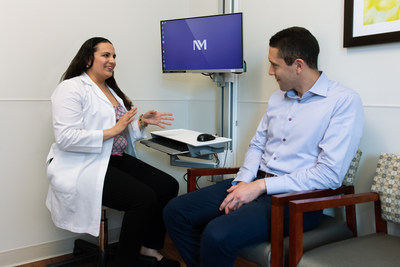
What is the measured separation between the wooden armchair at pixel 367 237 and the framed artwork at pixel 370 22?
1.78ft

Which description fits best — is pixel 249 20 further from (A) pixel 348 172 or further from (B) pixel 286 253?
(B) pixel 286 253

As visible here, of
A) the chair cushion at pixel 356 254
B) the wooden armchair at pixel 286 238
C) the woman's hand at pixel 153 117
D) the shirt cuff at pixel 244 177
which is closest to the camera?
the chair cushion at pixel 356 254

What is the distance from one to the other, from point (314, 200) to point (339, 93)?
0.53 meters

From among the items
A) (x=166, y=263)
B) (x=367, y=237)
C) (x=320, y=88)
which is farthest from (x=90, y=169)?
(x=367, y=237)

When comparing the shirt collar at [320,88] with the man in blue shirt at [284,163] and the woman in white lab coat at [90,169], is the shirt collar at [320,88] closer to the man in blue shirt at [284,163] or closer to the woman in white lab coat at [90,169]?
the man in blue shirt at [284,163]

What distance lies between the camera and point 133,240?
186 cm

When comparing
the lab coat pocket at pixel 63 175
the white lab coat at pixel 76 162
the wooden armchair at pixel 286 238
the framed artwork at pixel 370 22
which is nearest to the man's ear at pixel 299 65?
the framed artwork at pixel 370 22

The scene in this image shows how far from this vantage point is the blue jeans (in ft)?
4.52

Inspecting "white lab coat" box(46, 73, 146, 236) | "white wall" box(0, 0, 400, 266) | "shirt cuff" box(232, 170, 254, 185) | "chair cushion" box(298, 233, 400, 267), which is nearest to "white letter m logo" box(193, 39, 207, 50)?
"white wall" box(0, 0, 400, 266)

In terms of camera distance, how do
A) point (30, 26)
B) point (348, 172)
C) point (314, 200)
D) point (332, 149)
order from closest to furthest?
point (314, 200) → point (332, 149) → point (348, 172) → point (30, 26)

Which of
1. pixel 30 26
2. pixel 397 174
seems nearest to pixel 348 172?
pixel 397 174

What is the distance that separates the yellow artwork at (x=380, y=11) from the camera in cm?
154

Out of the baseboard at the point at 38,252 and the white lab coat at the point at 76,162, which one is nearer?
the white lab coat at the point at 76,162

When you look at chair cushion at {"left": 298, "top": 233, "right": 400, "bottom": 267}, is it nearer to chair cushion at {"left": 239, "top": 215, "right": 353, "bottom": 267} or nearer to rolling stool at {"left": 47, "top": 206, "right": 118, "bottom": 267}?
chair cushion at {"left": 239, "top": 215, "right": 353, "bottom": 267}
